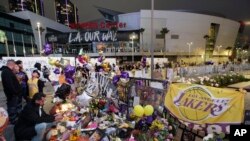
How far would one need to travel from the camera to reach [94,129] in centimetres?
441

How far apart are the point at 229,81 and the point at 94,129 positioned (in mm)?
12807

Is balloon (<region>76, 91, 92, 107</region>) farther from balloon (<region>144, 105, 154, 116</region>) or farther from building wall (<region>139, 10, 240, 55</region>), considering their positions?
building wall (<region>139, 10, 240, 55</region>)

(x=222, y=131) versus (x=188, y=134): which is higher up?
(x=222, y=131)

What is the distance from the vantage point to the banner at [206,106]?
3.65 metres

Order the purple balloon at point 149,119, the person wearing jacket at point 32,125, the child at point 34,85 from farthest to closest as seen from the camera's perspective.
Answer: the child at point 34,85, the purple balloon at point 149,119, the person wearing jacket at point 32,125

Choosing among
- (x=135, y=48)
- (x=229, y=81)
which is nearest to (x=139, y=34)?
(x=135, y=48)

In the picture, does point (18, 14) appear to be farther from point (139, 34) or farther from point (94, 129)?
point (94, 129)

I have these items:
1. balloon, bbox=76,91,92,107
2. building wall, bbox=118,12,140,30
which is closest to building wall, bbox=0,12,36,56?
building wall, bbox=118,12,140,30

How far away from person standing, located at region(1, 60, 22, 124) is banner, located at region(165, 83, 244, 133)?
391 cm

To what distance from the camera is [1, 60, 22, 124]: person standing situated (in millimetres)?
5434

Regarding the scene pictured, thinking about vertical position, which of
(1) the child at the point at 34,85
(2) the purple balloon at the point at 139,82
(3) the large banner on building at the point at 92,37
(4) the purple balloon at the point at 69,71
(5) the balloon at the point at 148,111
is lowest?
(5) the balloon at the point at 148,111

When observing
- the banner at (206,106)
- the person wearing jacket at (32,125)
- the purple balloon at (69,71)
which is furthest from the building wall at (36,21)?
the banner at (206,106)

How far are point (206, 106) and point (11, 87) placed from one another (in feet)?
15.1

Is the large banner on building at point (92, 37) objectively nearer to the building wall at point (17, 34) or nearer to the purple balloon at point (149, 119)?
the building wall at point (17, 34)
